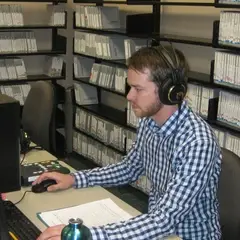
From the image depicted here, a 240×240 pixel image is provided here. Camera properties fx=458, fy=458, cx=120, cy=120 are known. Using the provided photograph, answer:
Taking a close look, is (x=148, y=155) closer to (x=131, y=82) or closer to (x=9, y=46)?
(x=131, y=82)

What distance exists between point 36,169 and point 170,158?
0.68 meters

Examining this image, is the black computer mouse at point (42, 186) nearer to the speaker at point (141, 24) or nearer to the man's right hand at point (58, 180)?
the man's right hand at point (58, 180)

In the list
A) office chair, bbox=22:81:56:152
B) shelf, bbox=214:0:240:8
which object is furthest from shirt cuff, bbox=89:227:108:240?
shelf, bbox=214:0:240:8

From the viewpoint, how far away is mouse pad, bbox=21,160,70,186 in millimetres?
1969

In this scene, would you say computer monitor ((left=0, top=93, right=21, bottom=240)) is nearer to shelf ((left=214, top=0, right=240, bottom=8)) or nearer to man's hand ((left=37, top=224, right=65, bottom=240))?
man's hand ((left=37, top=224, right=65, bottom=240))

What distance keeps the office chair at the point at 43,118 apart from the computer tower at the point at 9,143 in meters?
1.47

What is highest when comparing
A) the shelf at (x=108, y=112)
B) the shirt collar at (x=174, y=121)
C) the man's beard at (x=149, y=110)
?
the man's beard at (x=149, y=110)

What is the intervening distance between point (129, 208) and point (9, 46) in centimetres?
320

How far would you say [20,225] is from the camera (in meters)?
1.59

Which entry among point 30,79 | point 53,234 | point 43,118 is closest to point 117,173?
point 53,234

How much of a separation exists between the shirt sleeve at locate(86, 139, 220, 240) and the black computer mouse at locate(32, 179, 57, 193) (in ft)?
1.70

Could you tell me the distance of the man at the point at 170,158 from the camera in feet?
4.81

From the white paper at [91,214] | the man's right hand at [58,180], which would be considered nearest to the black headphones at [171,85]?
the white paper at [91,214]

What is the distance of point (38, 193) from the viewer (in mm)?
1897
